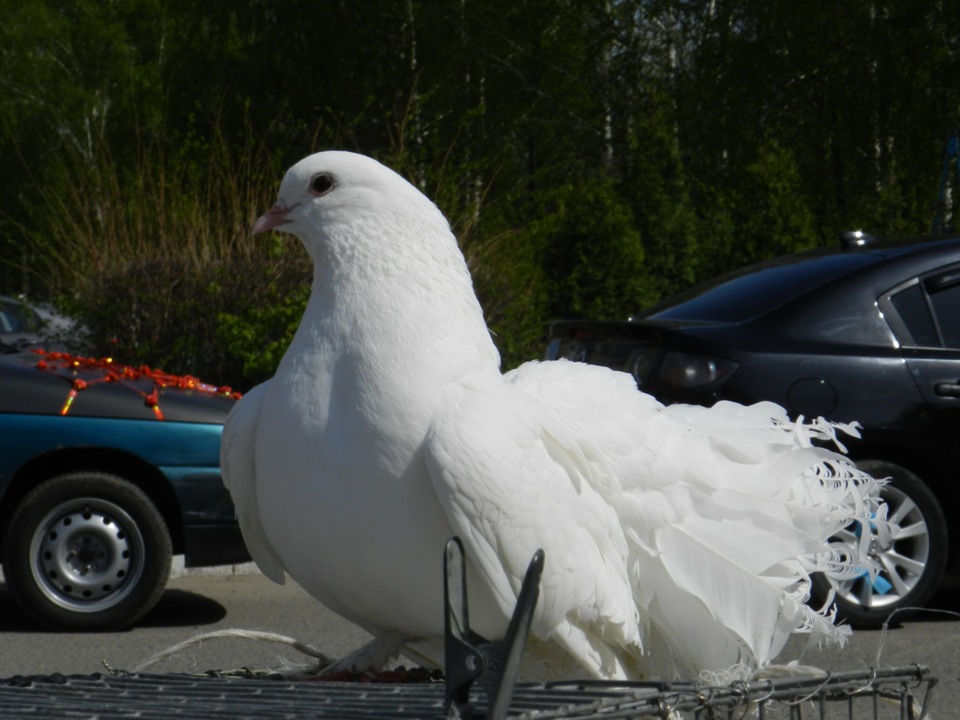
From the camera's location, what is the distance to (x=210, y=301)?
9008mm

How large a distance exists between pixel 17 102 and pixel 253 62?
943cm

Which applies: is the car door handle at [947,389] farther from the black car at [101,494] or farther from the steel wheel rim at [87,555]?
the steel wheel rim at [87,555]

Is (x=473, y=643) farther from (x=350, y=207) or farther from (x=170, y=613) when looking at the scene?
(x=170, y=613)

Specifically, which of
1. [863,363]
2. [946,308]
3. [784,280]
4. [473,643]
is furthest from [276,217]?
[946,308]

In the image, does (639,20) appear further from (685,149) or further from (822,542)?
(822,542)

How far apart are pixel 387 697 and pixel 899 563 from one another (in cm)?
425

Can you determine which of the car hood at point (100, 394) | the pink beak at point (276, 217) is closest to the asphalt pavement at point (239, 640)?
the car hood at point (100, 394)

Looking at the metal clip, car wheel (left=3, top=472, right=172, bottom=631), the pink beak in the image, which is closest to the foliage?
car wheel (left=3, top=472, right=172, bottom=631)

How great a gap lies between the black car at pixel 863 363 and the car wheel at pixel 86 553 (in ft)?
6.53

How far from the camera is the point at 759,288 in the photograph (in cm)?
576

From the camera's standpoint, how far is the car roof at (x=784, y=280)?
5.62 m

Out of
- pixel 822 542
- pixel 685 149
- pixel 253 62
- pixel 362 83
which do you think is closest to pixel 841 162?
pixel 685 149

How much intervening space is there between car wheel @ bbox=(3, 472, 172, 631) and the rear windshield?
2.36 metres

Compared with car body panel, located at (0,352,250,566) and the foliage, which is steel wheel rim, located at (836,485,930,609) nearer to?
car body panel, located at (0,352,250,566)
